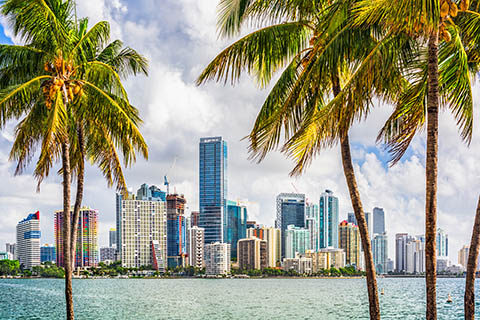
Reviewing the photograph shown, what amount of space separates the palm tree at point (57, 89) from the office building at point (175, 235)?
17019cm

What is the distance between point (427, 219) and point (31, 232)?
188764 mm

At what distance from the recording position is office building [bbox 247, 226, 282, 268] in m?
→ 180

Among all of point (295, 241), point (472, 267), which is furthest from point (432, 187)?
point (295, 241)

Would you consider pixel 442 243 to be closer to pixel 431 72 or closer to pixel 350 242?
pixel 350 242

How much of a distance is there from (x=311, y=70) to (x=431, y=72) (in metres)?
1.64

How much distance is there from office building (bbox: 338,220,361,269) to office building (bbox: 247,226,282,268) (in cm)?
1832

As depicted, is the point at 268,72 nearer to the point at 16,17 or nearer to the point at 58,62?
the point at 58,62

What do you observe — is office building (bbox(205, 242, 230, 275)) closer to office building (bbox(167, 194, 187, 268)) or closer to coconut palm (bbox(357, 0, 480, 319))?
office building (bbox(167, 194, 187, 268))

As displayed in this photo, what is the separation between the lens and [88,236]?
17938cm

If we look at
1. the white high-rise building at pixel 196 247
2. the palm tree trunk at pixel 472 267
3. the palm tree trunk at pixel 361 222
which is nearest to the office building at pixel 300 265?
the white high-rise building at pixel 196 247

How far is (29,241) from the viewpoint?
17938 centimetres

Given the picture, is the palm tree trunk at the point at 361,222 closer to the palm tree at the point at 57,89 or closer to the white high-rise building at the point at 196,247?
the palm tree at the point at 57,89

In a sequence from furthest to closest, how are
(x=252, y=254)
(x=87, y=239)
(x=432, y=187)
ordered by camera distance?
(x=87, y=239) → (x=252, y=254) → (x=432, y=187)

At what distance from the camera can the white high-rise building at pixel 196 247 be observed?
182 metres
